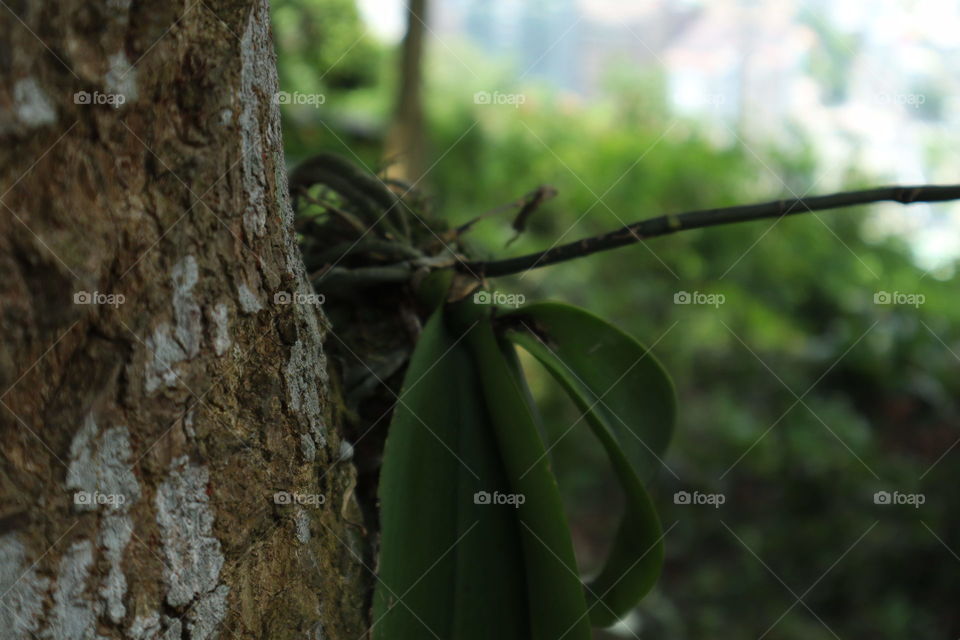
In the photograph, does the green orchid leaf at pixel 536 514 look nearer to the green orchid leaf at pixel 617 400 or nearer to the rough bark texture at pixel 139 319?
the green orchid leaf at pixel 617 400

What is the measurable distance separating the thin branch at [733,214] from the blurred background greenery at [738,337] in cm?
23

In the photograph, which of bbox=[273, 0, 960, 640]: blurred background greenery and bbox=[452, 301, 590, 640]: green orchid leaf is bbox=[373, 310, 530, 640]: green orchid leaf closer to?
bbox=[452, 301, 590, 640]: green orchid leaf

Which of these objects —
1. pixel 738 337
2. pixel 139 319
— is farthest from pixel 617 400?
pixel 738 337

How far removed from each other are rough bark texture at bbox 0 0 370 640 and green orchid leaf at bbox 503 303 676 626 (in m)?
0.19

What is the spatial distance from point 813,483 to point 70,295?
2050 mm

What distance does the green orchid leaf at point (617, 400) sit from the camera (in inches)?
20.0

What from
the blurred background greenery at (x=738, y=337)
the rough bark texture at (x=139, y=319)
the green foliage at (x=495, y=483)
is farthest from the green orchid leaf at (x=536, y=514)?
the blurred background greenery at (x=738, y=337)

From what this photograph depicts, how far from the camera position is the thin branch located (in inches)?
18.1

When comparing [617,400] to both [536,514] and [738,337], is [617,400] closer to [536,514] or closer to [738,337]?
[536,514]

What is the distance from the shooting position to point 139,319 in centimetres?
36

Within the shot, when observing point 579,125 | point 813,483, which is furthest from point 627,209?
point 813,483

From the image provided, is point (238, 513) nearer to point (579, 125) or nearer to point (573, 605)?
point (573, 605)

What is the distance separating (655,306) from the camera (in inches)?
106

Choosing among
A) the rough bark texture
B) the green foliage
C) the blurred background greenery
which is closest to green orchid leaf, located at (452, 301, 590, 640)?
the green foliage
